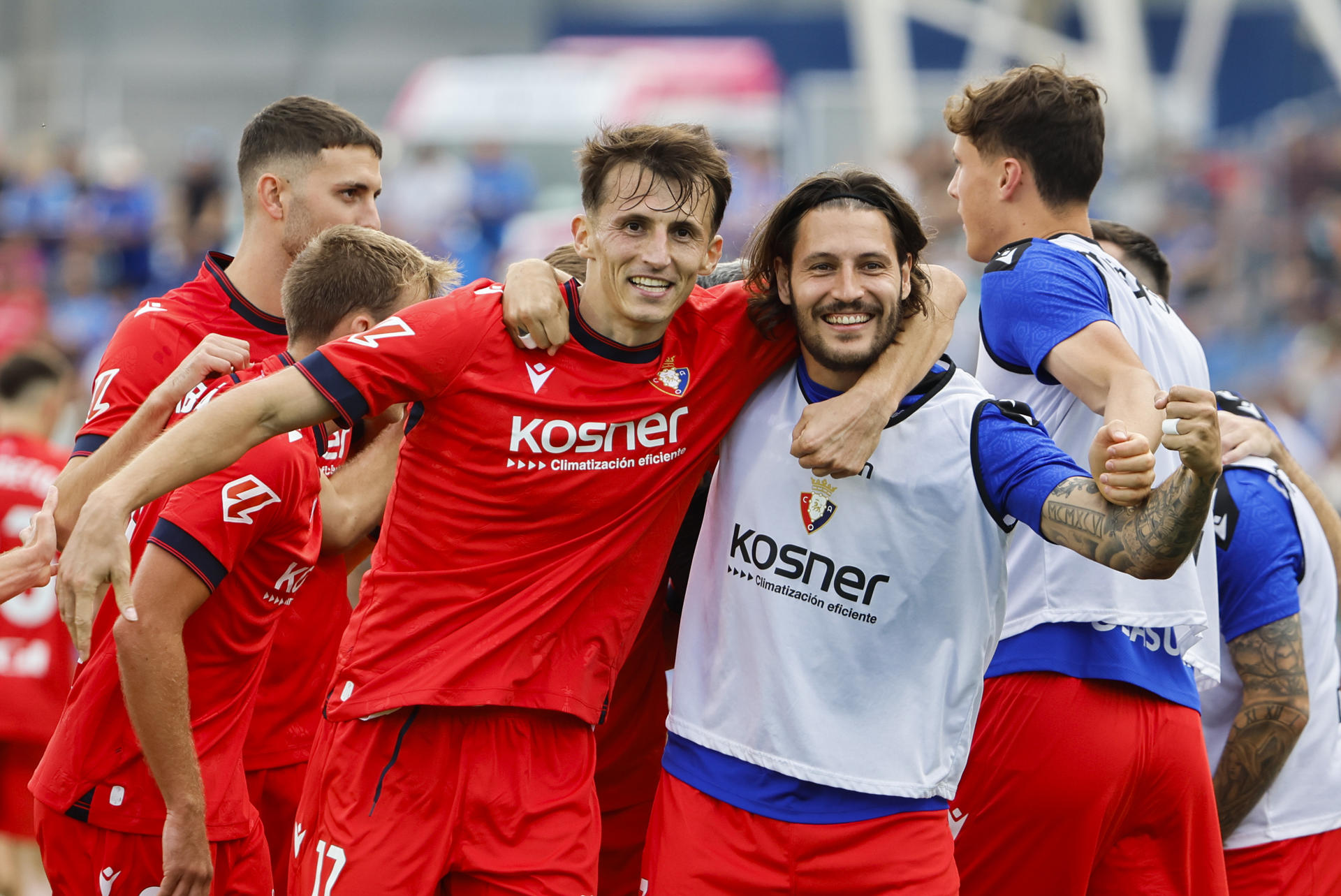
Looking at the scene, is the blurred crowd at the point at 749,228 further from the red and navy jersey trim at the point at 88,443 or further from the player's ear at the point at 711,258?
the red and navy jersey trim at the point at 88,443

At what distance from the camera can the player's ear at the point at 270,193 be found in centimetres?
500

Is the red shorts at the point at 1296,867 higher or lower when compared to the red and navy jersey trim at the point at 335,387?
lower

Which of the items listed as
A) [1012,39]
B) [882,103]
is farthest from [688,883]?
[1012,39]

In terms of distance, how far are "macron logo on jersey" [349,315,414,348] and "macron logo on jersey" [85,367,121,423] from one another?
1279mm

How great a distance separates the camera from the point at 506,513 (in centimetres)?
379

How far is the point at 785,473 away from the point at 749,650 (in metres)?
0.48

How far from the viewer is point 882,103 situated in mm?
22078

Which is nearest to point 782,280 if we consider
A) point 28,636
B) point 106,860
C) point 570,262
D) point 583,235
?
point 583,235

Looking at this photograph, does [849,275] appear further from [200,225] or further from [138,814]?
[200,225]

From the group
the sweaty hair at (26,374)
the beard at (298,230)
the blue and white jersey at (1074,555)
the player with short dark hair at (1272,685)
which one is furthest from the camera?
the sweaty hair at (26,374)

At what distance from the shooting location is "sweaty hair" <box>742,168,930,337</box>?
157 inches

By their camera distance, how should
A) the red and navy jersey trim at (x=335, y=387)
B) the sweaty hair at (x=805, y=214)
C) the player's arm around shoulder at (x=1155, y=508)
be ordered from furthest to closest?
the sweaty hair at (x=805, y=214) < the red and navy jersey trim at (x=335, y=387) < the player's arm around shoulder at (x=1155, y=508)

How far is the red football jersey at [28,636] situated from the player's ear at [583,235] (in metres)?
4.06

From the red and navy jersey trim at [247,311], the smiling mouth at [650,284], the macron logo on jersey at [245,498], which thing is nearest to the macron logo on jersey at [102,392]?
the red and navy jersey trim at [247,311]
